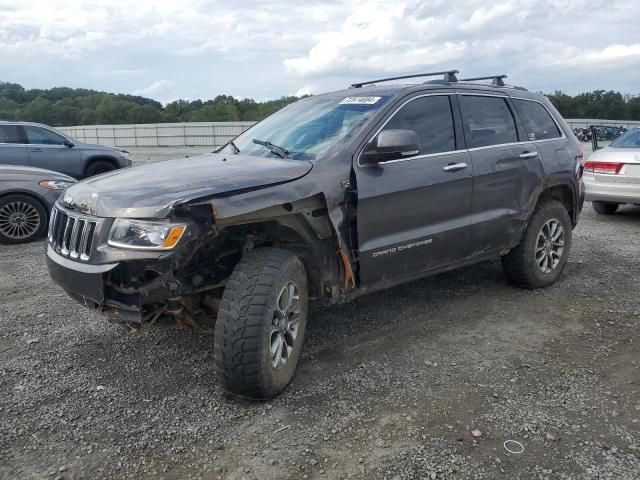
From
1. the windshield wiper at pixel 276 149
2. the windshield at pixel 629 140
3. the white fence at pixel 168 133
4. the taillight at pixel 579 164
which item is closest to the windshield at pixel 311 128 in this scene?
the windshield wiper at pixel 276 149

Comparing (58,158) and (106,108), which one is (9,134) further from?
(106,108)

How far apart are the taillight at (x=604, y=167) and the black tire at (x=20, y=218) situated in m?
8.11

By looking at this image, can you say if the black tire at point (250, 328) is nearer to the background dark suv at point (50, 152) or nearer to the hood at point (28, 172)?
the hood at point (28, 172)

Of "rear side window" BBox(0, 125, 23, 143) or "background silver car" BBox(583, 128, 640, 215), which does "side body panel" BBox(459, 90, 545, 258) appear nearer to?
"background silver car" BBox(583, 128, 640, 215)

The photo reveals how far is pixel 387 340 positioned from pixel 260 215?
152cm

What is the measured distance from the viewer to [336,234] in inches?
134

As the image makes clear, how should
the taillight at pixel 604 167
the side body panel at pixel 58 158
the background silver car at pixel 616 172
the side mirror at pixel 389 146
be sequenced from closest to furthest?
the side mirror at pixel 389 146, the background silver car at pixel 616 172, the taillight at pixel 604 167, the side body panel at pixel 58 158

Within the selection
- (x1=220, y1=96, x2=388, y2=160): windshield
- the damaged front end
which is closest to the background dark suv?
(x1=220, y1=96, x2=388, y2=160): windshield

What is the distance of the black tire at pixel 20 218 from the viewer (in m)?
7.09

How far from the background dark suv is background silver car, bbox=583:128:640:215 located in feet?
30.4

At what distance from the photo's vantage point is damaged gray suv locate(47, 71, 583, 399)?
9.55ft

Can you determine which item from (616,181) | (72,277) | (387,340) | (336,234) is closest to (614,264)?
(616,181)

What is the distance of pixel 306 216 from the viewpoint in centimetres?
329

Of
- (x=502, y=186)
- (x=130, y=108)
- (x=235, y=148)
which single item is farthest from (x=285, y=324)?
(x=130, y=108)
